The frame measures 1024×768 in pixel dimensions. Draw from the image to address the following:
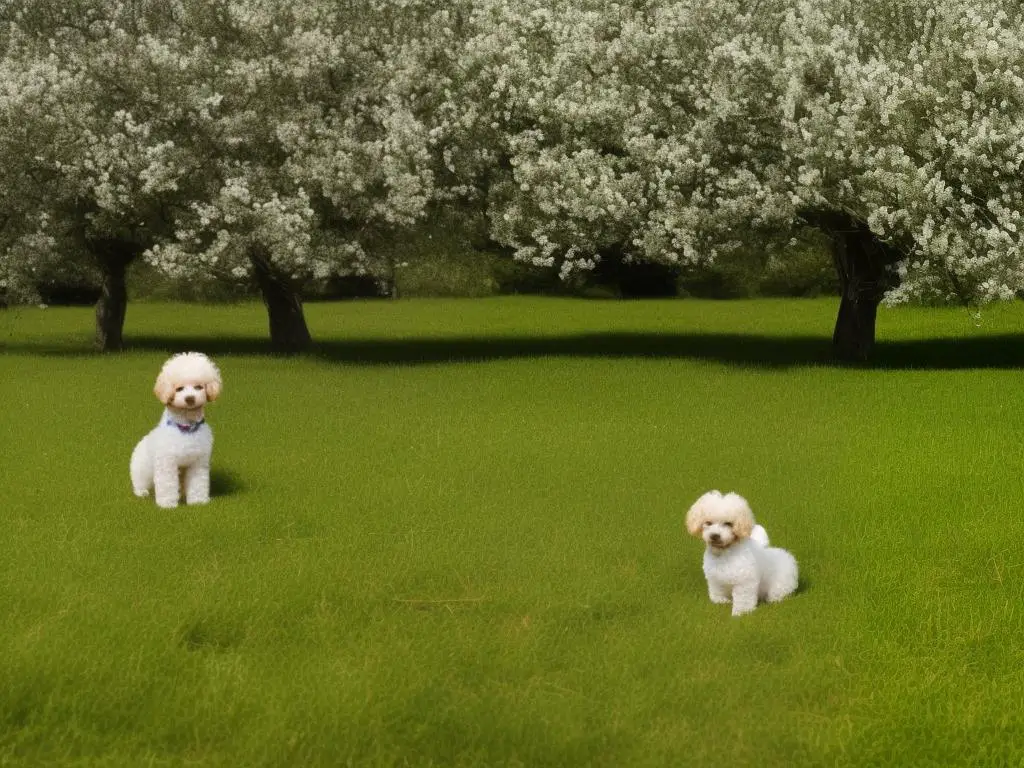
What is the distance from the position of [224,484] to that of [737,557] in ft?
24.8

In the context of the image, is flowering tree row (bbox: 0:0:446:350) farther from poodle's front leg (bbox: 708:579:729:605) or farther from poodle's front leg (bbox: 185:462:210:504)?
poodle's front leg (bbox: 708:579:729:605)

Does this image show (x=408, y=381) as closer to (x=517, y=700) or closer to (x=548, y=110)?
(x=548, y=110)

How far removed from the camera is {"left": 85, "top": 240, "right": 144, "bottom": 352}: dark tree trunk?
126ft

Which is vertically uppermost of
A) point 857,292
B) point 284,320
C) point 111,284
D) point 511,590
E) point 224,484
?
point 511,590

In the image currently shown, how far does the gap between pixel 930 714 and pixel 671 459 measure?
9692 millimetres

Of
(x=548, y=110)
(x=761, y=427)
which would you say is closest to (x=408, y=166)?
(x=548, y=110)

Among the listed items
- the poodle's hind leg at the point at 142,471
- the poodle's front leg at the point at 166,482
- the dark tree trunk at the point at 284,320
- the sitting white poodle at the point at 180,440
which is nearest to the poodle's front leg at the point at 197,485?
the sitting white poodle at the point at 180,440

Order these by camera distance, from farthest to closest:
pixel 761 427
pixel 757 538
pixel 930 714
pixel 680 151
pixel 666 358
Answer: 1. pixel 666 358
2. pixel 680 151
3. pixel 761 427
4. pixel 757 538
5. pixel 930 714

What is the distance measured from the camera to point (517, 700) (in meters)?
8.60

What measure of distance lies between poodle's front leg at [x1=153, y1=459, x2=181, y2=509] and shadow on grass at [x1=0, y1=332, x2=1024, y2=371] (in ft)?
65.8

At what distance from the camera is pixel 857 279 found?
33.8 metres

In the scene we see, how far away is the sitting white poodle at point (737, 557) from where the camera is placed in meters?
9.84

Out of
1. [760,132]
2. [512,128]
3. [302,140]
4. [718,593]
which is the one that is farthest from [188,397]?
[512,128]

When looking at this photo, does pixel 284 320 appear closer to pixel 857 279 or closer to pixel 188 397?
pixel 857 279
